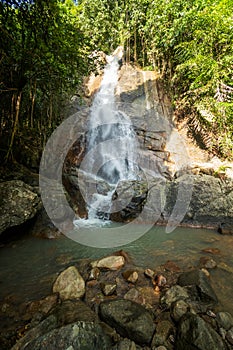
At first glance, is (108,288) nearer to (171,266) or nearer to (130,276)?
(130,276)

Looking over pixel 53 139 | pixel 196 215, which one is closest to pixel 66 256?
pixel 196 215

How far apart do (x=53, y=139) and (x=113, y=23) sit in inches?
537

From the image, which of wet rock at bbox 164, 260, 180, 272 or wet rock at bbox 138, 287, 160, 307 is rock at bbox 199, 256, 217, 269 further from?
wet rock at bbox 138, 287, 160, 307

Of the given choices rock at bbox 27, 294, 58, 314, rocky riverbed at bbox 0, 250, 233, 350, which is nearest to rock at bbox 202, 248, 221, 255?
rocky riverbed at bbox 0, 250, 233, 350

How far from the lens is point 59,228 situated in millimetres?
4664

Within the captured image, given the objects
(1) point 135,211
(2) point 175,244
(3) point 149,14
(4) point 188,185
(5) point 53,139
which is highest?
(3) point 149,14

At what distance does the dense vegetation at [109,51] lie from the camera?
12.9ft

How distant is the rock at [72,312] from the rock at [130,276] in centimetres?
74

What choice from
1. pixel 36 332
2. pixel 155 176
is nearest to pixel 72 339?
pixel 36 332

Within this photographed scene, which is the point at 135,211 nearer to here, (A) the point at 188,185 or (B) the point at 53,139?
(A) the point at 188,185

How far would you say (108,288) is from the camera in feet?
8.11

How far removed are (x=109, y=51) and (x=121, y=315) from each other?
19.6m

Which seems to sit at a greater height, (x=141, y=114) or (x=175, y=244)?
(x=141, y=114)

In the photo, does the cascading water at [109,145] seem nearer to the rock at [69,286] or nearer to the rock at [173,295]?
the rock at [69,286]
